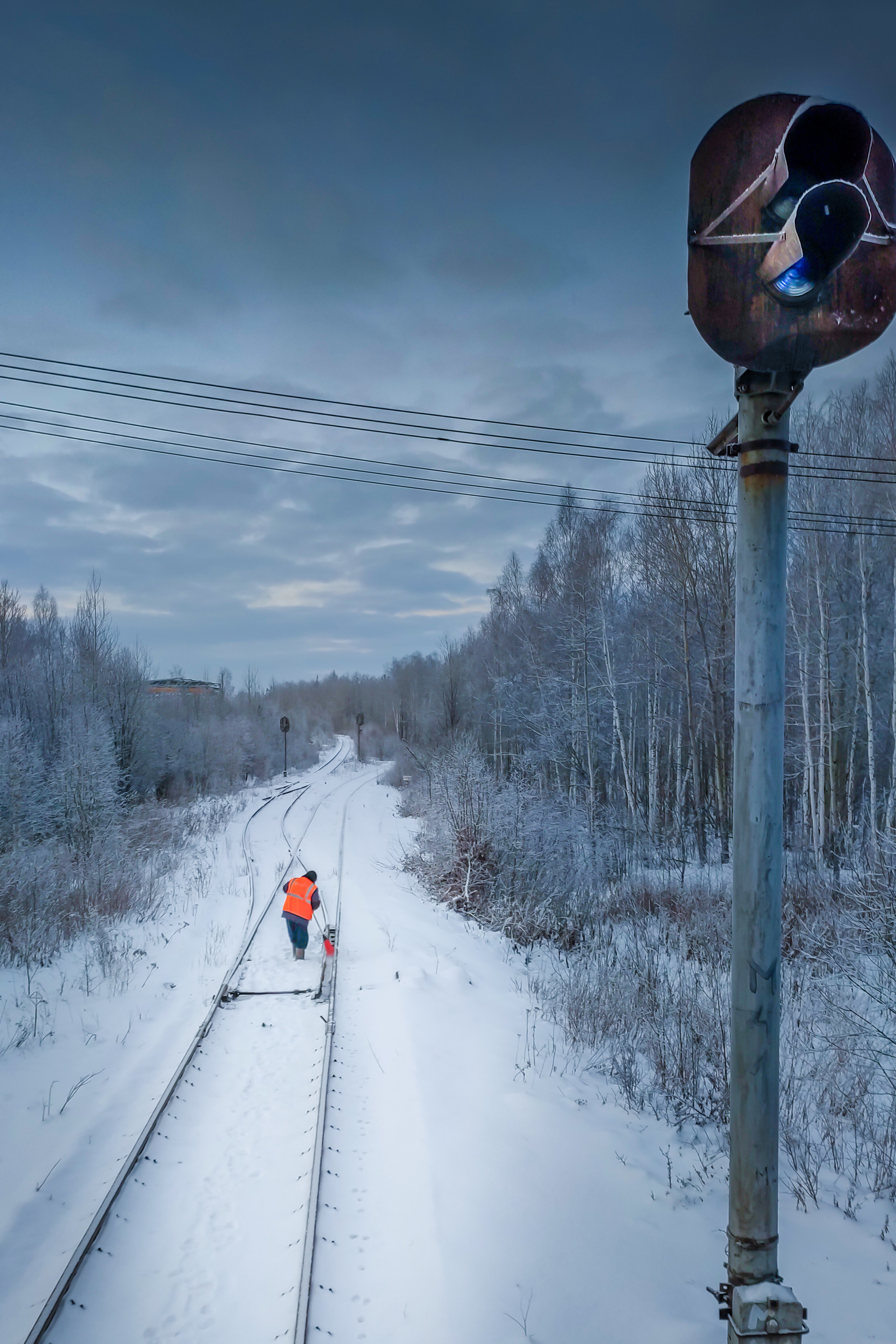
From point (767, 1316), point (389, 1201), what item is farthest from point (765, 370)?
point (389, 1201)

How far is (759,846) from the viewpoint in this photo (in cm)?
179

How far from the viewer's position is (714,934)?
11.3 metres

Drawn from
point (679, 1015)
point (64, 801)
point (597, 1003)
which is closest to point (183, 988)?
point (597, 1003)

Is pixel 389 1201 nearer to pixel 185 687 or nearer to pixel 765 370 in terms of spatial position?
pixel 765 370

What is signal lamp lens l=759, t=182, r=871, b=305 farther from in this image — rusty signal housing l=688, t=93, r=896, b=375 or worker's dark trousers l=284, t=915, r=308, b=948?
worker's dark trousers l=284, t=915, r=308, b=948

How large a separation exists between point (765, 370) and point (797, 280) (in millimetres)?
209

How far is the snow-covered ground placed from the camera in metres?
3.58

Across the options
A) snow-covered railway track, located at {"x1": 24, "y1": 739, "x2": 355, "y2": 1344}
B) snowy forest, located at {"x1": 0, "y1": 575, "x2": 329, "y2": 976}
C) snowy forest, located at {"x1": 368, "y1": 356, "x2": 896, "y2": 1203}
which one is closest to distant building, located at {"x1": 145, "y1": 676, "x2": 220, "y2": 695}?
snowy forest, located at {"x1": 0, "y1": 575, "x2": 329, "y2": 976}

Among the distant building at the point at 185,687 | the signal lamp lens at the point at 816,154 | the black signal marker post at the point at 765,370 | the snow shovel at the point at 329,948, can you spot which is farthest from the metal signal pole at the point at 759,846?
the distant building at the point at 185,687

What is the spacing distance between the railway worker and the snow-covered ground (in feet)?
5.48

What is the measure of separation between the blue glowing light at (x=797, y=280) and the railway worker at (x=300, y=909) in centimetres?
894

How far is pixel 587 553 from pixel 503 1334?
Result: 25.1 m

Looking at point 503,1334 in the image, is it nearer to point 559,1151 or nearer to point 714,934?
point 559,1151

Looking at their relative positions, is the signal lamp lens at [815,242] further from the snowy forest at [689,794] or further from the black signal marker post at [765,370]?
the snowy forest at [689,794]
